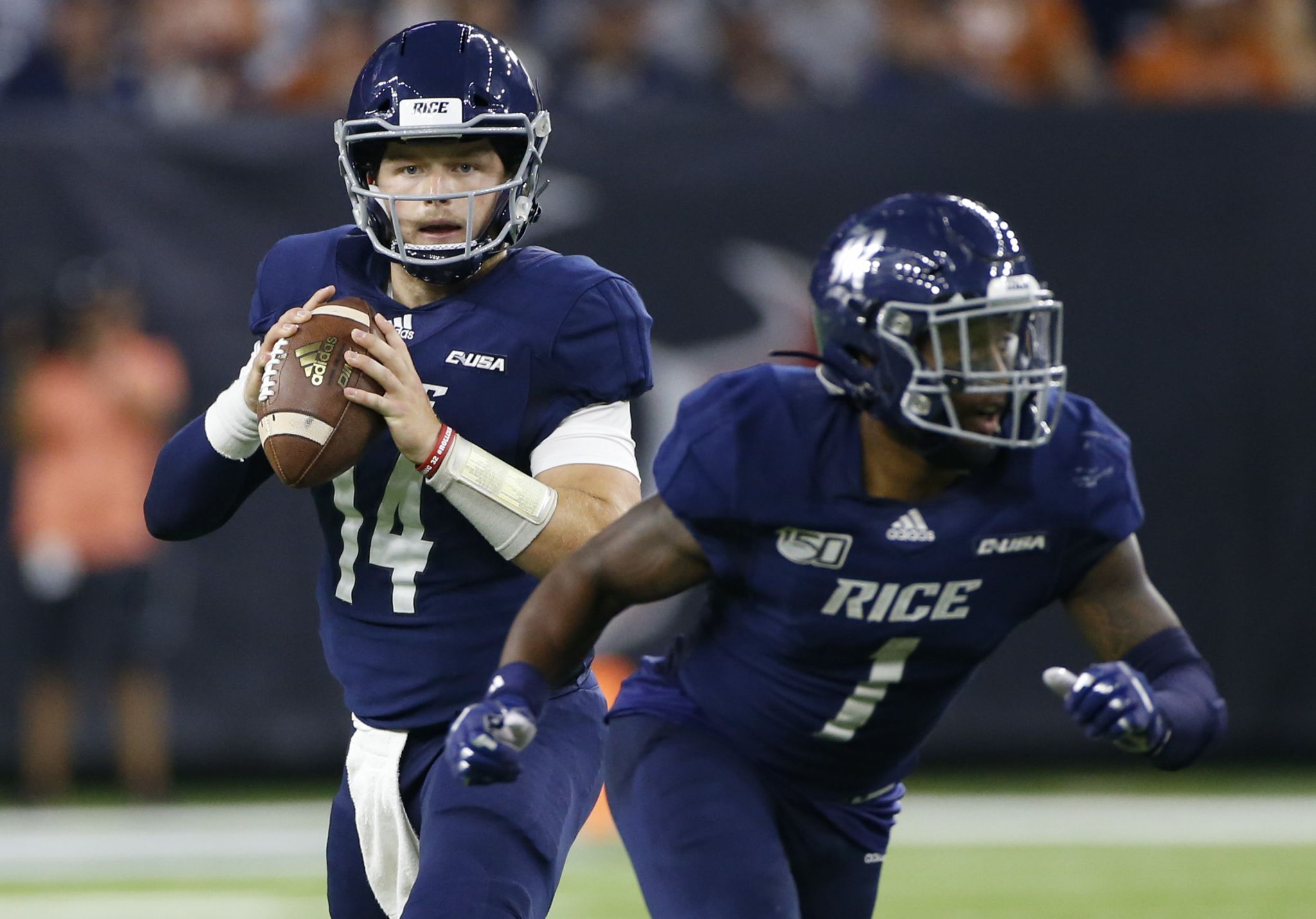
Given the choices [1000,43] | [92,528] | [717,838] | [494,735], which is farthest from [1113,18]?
[494,735]

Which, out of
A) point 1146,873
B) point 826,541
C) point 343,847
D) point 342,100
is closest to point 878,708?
point 826,541

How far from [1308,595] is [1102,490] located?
4587 mm

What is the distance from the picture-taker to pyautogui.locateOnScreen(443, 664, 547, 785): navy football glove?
94.7 inches

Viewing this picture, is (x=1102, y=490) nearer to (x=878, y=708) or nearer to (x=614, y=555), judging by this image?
(x=878, y=708)

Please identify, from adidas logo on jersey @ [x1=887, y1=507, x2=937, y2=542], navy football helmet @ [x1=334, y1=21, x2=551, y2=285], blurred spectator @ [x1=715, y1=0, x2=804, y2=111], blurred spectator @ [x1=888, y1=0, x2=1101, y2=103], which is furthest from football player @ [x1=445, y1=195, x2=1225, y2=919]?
blurred spectator @ [x1=888, y1=0, x2=1101, y2=103]

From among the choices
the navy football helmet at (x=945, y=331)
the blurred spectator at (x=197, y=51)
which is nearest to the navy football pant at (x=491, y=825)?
the navy football helmet at (x=945, y=331)

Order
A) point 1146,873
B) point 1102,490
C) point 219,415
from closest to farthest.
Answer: point 1102,490 < point 219,415 < point 1146,873

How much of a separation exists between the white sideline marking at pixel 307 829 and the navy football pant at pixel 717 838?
294 cm

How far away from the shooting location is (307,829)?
6211 mm

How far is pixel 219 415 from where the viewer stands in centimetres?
282

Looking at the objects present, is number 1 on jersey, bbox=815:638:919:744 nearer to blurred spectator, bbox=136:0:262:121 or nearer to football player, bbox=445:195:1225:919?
football player, bbox=445:195:1225:919

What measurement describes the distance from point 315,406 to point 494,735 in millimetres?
558

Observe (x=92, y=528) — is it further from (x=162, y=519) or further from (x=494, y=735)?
(x=494, y=735)

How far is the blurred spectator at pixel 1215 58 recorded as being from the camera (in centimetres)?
724
